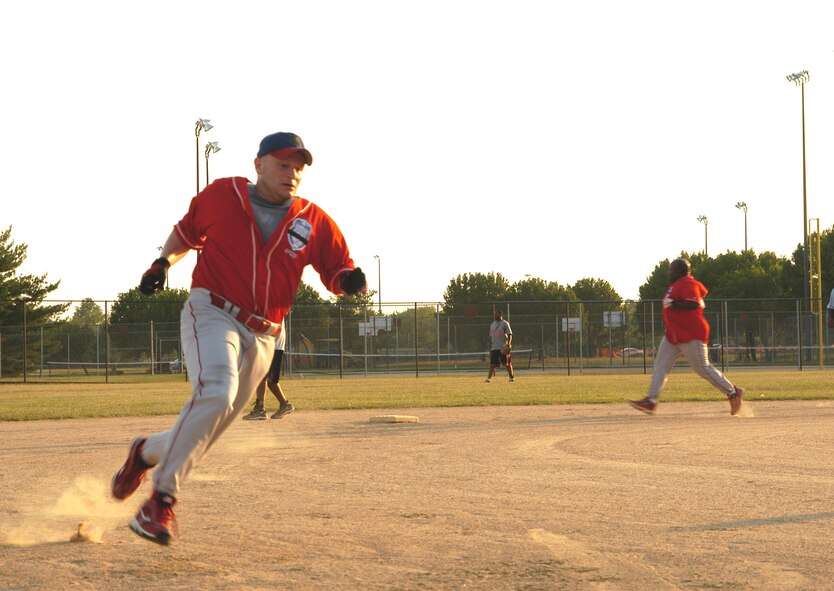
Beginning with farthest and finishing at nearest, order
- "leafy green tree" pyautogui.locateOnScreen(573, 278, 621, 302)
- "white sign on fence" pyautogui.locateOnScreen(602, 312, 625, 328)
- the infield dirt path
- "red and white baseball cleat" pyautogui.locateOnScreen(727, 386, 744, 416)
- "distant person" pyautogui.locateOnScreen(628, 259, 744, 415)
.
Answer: "leafy green tree" pyautogui.locateOnScreen(573, 278, 621, 302) → "white sign on fence" pyautogui.locateOnScreen(602, 312, 625, 328) → "red and white baseball cleat" pyautogui.locateOnScreen(727, 386, 744, 416) → "distant person" pyautogui.locateOnScreen(628, 259, 744, 415) → the infield dirt path

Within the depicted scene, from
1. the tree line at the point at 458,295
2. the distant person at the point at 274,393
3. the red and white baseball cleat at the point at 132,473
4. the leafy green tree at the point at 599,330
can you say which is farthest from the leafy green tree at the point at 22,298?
the red and white baseball cleat at the point at 132,473

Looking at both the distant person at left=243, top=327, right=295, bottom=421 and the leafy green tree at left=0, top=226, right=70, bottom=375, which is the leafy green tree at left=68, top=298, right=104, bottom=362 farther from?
the distant person at left=243, top=327, right=295, bottom=421

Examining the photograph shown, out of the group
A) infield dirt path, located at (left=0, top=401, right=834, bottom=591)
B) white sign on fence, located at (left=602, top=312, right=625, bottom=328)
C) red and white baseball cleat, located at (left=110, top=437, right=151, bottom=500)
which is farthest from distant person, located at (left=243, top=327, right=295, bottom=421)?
white sign on fence, located at (left=602, top=312, right=625, bottom=328)

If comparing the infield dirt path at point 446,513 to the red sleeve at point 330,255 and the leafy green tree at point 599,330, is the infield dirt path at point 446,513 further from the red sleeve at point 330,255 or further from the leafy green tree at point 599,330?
the leafy green tree at point 599,330

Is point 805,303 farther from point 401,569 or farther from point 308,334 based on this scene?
point 401,569

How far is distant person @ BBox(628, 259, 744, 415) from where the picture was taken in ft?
45.7

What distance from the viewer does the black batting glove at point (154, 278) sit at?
5543mm

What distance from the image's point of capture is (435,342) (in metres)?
46.9

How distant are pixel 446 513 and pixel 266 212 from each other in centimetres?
225

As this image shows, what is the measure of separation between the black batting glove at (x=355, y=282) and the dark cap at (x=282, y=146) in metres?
0.63

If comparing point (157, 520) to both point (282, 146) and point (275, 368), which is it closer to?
point (282, 146)

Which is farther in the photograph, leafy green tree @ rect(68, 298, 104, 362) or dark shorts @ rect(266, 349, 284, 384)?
leafy green tree @ rect(68, 298, 104, 362)

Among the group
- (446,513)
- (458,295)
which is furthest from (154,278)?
(458,295)

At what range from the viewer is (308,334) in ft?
146
